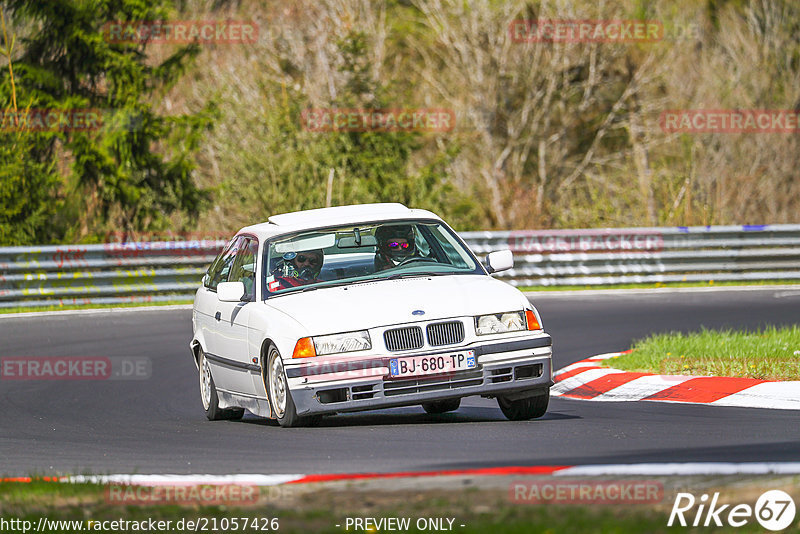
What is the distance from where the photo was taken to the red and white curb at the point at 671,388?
9.99 m

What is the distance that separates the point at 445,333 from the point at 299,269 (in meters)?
1.58

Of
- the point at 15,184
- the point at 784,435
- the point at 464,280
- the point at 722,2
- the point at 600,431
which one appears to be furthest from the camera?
the point at 722,2

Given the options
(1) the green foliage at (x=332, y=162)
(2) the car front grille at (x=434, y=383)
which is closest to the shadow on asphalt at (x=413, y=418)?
(2) the car front grille at (x=434, y=383)

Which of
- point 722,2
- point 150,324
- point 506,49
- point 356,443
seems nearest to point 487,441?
point 356,443

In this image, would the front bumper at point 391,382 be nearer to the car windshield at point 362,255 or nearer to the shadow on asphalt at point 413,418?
the shadow on asphalt at point 413,418

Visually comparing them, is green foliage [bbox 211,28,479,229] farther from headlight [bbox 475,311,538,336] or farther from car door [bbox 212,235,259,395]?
headlight [bbox 475,311,538,336]

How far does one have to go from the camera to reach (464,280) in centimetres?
942

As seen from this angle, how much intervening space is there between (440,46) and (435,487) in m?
35.5

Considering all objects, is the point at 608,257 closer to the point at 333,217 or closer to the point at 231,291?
the point at 333,217

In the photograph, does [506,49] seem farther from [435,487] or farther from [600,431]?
[435,487]

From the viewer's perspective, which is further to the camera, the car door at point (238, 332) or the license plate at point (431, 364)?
the car door at point (238, 332)

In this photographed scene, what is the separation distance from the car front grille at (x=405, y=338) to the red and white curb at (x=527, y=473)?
221 centimetres

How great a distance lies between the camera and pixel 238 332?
981cm

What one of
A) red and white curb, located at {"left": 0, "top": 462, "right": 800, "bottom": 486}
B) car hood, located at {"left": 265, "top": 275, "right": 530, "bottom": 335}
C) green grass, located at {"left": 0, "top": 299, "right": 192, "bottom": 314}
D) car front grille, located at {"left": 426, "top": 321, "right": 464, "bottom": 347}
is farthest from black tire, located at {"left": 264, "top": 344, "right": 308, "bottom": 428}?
green grass, located at {"left": 0, "top": 299, "right": 192, "bottom": 314}
